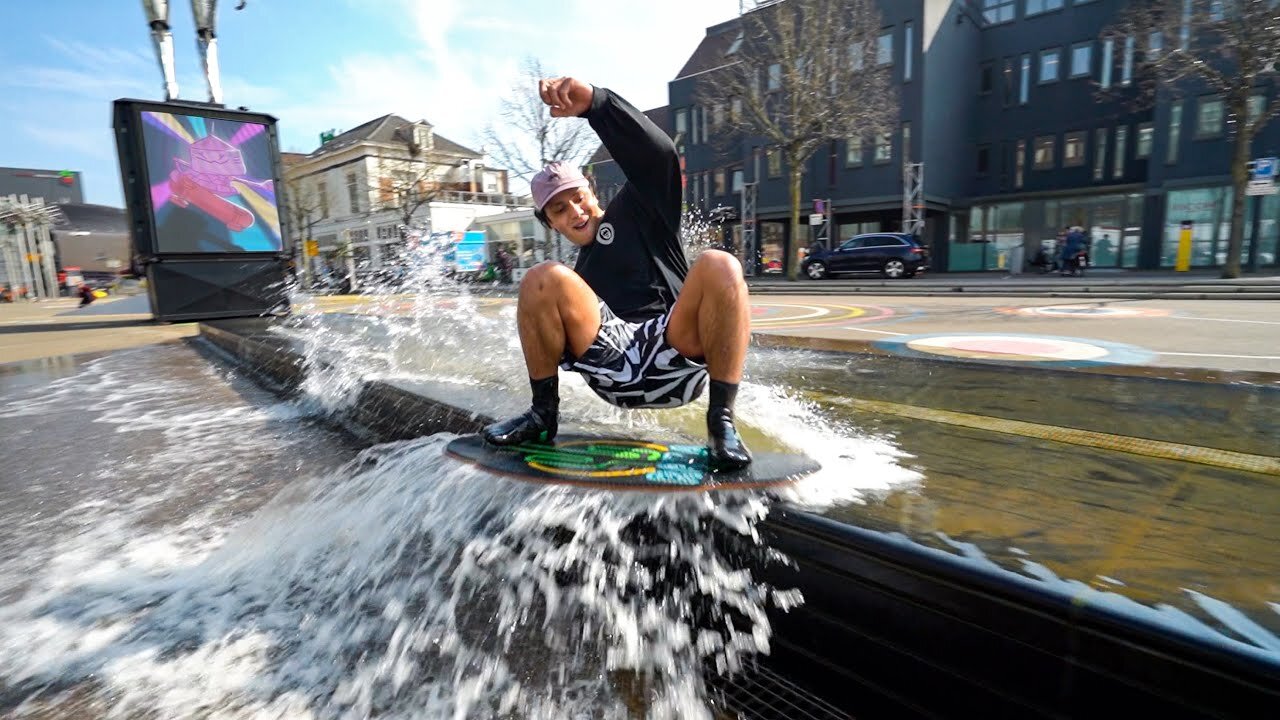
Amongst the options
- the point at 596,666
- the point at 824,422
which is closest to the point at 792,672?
the point at 596,666

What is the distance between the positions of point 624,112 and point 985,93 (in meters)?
28.8

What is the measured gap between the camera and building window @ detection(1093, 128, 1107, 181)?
22.4m

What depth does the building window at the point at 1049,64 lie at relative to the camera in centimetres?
2309

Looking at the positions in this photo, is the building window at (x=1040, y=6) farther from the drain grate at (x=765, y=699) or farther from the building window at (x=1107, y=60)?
the drain grate at (x=765, y=699)

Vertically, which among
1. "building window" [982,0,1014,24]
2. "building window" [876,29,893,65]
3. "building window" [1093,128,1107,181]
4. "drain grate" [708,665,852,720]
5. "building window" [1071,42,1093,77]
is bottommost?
"drain grate" [708,665,852,720]

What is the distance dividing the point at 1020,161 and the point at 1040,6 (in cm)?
563

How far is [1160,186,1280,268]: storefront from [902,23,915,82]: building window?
30.2ft

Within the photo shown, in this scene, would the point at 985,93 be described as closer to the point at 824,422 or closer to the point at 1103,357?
the point at 1103,357

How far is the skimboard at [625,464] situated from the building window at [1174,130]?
932 inches

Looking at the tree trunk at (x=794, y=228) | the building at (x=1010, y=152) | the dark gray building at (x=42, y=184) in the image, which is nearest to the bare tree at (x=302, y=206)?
the dark gray building at (x=42, y=184)

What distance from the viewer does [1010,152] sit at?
2452cm

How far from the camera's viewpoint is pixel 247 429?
388 centimetres

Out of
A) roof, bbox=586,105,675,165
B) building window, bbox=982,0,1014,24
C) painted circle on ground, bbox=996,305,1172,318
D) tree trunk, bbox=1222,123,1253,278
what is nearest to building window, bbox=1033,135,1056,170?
building window, bbox=982,0,1014,24

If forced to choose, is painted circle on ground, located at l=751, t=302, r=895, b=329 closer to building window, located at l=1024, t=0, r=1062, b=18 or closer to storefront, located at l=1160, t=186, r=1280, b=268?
storefront, located at l=1160, t=186, r=1280, b=268
